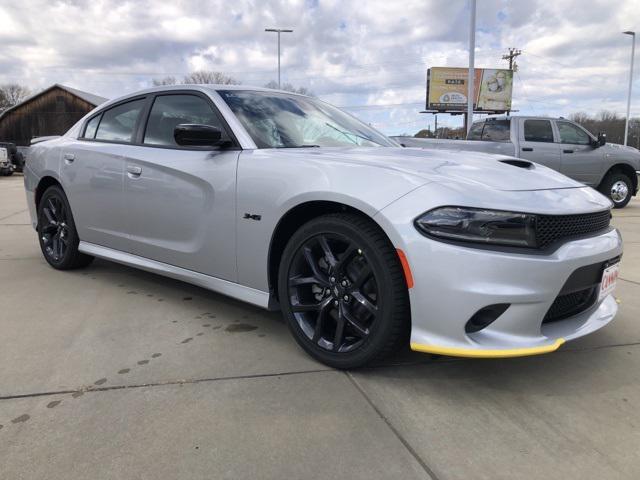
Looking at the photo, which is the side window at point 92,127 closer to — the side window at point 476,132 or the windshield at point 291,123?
the windshield at point 291,123

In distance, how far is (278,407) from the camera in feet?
7.75

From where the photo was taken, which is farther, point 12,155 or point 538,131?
point 12,155

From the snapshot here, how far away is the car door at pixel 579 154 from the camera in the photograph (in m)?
10.5

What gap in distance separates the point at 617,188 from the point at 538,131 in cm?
236

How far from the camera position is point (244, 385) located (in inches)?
102

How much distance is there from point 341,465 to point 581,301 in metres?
1.54

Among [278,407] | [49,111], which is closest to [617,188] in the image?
[278,407]

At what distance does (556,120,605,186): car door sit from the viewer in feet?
34.5

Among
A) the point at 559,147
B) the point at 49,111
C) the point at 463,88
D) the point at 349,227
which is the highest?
the point at 463,88

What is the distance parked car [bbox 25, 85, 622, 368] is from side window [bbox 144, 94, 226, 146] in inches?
0.6

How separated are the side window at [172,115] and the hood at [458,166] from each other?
2.70ft

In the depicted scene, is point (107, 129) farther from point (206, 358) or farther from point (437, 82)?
point (437, 82)

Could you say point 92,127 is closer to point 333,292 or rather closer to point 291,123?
point 291,123

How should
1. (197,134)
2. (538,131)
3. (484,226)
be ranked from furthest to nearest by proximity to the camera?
(538,131) → (197,134) → (484,226)
